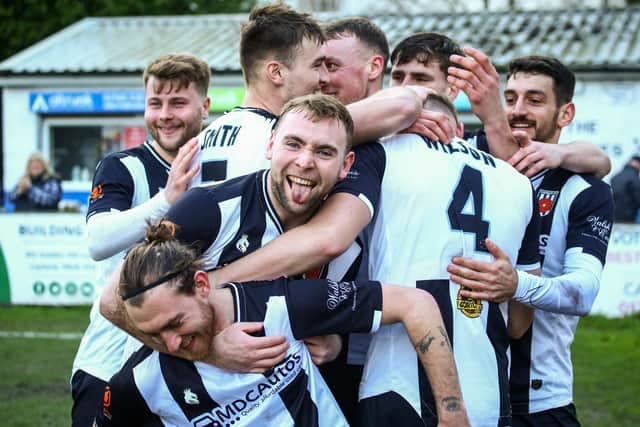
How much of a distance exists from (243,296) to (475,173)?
1.03 metres

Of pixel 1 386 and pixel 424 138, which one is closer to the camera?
pixel 424 138

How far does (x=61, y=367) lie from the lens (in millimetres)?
9922

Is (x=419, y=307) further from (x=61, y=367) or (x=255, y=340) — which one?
(x=61, y=367)

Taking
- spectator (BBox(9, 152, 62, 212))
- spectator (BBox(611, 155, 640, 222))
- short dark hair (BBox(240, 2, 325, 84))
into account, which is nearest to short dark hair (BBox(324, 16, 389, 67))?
short dark hair (BBox(240, 2, 325, 84))

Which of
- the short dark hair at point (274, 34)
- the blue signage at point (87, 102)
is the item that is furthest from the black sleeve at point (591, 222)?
the blue signage at point (87, 102)

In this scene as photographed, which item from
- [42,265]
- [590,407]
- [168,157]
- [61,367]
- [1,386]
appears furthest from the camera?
[42,265]

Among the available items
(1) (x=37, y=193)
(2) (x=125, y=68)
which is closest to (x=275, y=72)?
(1) (x=37, y=193)

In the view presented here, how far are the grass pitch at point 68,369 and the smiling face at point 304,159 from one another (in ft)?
17.7

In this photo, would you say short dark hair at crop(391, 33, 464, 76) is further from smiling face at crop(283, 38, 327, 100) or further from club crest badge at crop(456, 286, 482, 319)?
club crest badge at crop(456, 286, 482, 319)

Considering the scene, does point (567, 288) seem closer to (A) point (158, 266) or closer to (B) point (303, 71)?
(B) point (303, 71)

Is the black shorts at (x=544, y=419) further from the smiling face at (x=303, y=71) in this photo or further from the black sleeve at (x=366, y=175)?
the smiling face at (x=303, y=71)

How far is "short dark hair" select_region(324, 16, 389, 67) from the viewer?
4.57 meters

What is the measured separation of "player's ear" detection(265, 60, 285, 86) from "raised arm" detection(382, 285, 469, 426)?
1.17 metres

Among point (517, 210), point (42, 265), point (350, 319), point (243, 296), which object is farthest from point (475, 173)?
point (42, 265)
